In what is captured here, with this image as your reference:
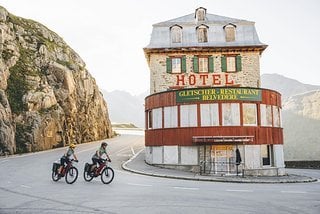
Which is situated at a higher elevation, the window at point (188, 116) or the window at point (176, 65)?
the window at point (176, 65)

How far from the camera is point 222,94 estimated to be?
917 inches

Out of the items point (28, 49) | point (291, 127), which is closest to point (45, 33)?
point (28, 49)

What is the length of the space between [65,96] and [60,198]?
36.0 metres

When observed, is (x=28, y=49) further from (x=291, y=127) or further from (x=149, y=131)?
(x=291, y=127)

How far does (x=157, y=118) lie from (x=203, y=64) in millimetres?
10441

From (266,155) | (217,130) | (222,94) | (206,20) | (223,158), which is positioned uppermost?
(206,20)

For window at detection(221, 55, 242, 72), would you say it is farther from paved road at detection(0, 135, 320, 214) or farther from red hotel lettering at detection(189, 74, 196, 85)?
paved road at detection(0, 135, 320, 214)

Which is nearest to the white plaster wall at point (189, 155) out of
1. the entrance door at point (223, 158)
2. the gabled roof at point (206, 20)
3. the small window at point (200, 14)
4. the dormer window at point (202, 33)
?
the entrance door at point (223, 158)

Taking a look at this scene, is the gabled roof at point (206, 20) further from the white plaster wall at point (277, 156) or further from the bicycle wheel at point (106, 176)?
the bicycle wheel at point (106, 176)

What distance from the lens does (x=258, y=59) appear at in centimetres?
3347

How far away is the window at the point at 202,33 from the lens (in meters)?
33.8

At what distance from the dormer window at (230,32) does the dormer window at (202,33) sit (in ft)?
6.65

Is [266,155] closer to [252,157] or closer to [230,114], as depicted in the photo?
[252,157]

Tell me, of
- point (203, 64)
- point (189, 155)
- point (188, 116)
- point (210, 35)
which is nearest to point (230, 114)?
point (188, 116)
